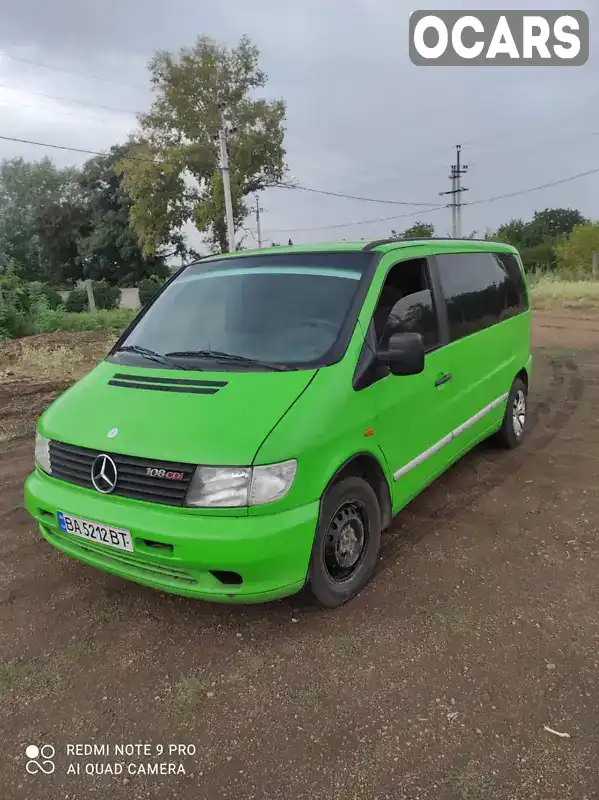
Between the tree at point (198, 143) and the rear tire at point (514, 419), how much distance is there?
28898mm

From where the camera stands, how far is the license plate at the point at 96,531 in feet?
8.82

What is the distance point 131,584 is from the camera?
11.1 ft

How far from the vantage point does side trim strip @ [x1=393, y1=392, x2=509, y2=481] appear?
11.4ft

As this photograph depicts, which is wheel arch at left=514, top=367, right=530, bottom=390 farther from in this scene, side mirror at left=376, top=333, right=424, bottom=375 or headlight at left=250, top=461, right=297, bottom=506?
headlight at left=250, top=461, right=297, bottom=506

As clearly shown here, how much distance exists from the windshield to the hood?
0.63 ft

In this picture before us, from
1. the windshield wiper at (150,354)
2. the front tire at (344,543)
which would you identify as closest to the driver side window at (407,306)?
the front tire at (344,543)

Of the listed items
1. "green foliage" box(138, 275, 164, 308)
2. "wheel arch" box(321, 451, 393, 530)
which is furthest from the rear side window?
"green foliage" box(138, 275, 164, 308)

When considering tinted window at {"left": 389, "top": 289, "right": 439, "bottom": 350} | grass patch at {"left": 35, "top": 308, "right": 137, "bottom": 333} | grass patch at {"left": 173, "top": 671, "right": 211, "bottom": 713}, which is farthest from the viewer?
grass patch at {"left": 35, "top": 308, "right": 137, "bottom": 333}

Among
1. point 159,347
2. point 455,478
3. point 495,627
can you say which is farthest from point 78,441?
point 455,478

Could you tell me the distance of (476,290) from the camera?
457cm

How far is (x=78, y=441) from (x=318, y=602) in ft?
4.71

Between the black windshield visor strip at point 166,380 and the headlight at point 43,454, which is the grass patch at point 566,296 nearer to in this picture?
the black windshield visor strip at point 166,380

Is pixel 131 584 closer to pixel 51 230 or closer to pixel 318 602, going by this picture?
pixel 318 602

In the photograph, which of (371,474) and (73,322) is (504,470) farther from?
(73,322)
